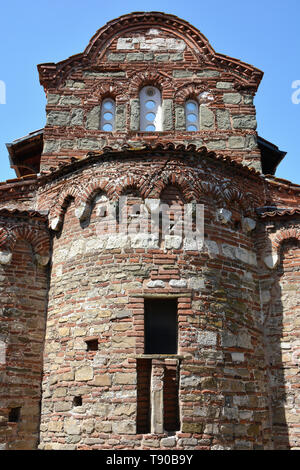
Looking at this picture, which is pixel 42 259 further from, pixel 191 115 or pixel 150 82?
pixel 150 82

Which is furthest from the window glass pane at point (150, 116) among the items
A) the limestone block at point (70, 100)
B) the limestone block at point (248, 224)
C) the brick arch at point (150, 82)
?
the limestone block at point (248, 224)

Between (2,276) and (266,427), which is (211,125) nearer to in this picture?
(2,276)

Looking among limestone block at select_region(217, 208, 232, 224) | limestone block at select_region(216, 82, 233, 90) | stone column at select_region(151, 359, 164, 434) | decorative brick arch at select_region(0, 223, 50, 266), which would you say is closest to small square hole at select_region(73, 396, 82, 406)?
stone column at select_region(151, 359, 164, 434)

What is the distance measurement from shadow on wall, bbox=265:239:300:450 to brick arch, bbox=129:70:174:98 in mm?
4587

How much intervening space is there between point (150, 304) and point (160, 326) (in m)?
0.37

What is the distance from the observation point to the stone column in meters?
6.58

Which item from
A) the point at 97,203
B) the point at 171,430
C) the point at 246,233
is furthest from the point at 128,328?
the point at 246,233

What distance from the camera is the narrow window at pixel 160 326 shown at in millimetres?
7234

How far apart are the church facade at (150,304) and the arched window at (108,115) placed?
1.49 m

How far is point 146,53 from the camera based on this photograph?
37.2ft

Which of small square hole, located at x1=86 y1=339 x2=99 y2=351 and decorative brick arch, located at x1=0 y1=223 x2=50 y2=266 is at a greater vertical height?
decorative brick arch, located at x1=0 y1=223 x2=50 y2=266

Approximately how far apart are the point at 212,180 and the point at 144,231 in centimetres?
159

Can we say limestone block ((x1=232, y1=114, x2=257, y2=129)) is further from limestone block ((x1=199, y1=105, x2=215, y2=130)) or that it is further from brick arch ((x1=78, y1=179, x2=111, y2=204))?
brick arch ((x1=78, y1=179, x2=111, y2=204))
